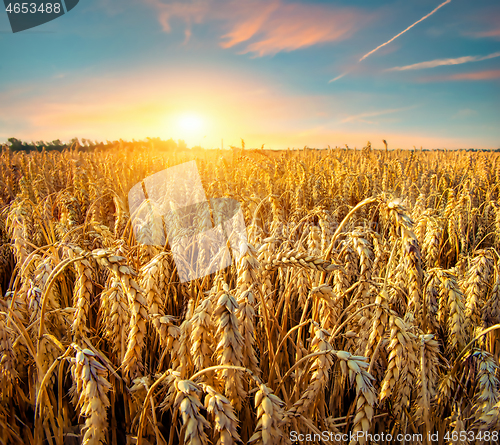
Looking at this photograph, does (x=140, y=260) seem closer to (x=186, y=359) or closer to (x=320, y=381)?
(x=186, y=359)

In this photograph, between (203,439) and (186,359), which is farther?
(186,359)

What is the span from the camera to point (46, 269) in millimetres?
1542

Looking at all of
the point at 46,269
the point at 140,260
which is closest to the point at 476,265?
the point at 140,260

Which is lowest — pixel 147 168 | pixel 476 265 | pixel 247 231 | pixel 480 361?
pixel 480 361

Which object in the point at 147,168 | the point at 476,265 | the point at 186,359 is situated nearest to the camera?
the point at 186,359

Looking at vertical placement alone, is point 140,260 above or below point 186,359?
above

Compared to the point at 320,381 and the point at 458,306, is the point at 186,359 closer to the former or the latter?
the point at 320,381

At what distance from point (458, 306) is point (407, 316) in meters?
0.37

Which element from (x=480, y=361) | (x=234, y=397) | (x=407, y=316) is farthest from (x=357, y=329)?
(x=234, y=397)

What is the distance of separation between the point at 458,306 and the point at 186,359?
1.49m

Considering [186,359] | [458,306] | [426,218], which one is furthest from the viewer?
[426,218]

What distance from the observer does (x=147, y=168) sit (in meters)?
7.04

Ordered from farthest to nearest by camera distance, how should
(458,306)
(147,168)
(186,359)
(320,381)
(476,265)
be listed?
(147,168) → (476,265) → (458,306) → (186,359) → (320,381)

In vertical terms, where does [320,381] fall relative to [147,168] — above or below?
below
